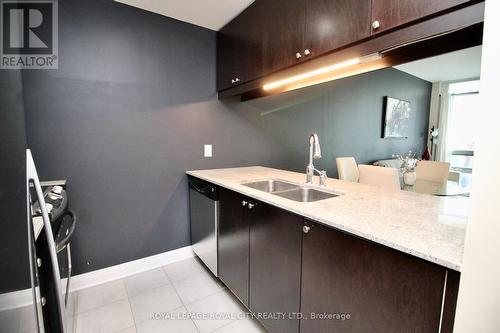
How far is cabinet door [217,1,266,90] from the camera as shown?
1.83 metres

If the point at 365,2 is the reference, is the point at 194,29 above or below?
above

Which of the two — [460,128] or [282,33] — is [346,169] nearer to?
[282,33]

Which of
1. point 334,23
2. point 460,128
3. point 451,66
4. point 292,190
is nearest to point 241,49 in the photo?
point 334,23

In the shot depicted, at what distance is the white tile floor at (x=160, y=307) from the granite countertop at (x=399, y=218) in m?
0.93

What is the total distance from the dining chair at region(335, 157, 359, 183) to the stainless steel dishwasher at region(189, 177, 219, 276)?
1847 millimetres

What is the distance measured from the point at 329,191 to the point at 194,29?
2017 millimetres

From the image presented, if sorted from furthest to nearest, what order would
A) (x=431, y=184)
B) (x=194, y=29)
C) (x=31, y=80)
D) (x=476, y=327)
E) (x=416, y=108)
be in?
(x=416, y=108)
(x=431, y=184)
(x=194, y=29)
(x=31, y=80)
(x=476, y=327)

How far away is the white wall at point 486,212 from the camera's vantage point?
54cm

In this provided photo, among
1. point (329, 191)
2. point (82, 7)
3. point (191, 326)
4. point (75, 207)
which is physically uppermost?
point (82, 7)

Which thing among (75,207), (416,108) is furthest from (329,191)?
(416,108)

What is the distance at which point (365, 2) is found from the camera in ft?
3.66

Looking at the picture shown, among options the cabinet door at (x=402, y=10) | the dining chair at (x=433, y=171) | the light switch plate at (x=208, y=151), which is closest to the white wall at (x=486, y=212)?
the cabinet door at (x=402, y=10)

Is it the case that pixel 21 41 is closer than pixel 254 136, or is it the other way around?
pixel 21 41

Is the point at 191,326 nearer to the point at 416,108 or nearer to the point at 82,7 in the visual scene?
the point at 82,7
